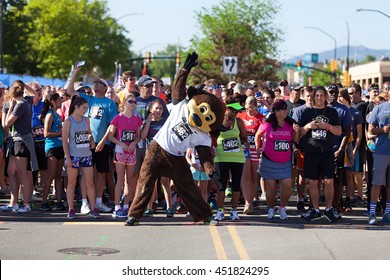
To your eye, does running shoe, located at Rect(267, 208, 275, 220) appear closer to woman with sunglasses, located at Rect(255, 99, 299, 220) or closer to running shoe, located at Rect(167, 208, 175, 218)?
woman with sunglasses, located at Rect(255, 99, 299, 220)

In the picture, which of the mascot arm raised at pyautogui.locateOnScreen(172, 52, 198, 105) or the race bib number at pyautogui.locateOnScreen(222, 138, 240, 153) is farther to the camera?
the race bib number at pyautogui.locateOnScreen(222, 138, 240, 153)

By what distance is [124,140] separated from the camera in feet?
48.1

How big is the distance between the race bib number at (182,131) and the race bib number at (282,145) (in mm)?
2196

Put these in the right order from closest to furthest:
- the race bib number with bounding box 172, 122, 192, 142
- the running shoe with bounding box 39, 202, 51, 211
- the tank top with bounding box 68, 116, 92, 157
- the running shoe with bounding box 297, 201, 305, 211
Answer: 1. the race bib number with bounding box 172, 122, 192, 142
2. the tank top with bounding box 68, 116, 92, 157
3. the running shoe with bounding box 39, 202, 51, 211
4. the running shoe with bounding box 297, 201, 305, 211

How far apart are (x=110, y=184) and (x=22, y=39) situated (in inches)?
2251

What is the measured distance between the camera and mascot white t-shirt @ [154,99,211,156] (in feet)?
42.6

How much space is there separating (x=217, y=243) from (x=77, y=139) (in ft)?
12.4

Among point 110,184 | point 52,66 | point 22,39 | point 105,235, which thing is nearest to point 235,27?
point 22,39

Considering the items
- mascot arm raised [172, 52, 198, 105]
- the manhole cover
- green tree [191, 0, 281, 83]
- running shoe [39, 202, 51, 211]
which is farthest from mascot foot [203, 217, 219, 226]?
green tree [191, 0, 281, 83]

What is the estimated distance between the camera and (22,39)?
7181cm

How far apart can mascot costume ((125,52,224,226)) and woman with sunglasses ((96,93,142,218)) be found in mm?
1230

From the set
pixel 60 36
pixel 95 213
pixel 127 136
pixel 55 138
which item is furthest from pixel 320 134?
pixel 60 36

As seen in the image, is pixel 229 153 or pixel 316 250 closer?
pixel 316 250

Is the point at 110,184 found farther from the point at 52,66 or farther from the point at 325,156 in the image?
the point at 52,66
